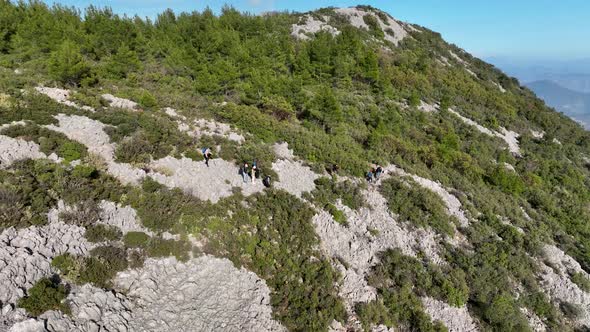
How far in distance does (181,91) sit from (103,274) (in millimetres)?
26837

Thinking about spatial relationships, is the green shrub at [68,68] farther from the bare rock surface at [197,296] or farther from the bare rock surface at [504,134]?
the bare rock surface at [504,134]

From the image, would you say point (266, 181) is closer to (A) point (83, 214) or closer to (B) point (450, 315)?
(A) point (83, 214)

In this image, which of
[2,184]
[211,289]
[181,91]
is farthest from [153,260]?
[181,91]

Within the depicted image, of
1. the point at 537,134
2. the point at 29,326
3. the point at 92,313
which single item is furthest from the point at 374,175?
the point at 537,134

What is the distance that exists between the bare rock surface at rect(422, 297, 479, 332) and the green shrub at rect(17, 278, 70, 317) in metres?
17.5

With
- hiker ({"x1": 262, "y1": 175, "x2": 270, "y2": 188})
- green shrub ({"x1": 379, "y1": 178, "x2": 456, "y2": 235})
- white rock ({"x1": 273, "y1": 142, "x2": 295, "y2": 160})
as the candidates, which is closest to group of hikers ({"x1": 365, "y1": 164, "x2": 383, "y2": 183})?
green shrub ({"x1": 379, "y1": 178, "x2": 456, "y2": 235})

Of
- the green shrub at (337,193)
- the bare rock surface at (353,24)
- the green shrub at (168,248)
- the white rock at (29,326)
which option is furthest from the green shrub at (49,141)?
the bare rock surface at (353,24)

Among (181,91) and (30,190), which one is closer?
(30,190)

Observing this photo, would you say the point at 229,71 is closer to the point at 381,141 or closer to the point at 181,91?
the point at 181,91

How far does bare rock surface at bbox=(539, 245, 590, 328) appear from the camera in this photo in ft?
71.5

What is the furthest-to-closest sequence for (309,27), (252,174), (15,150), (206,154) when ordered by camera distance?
(309,27) → (206,154) → (252,174) → (15,150)

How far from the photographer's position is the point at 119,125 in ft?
74.3

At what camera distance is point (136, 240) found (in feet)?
51.8

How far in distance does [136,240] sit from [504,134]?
54164mm
